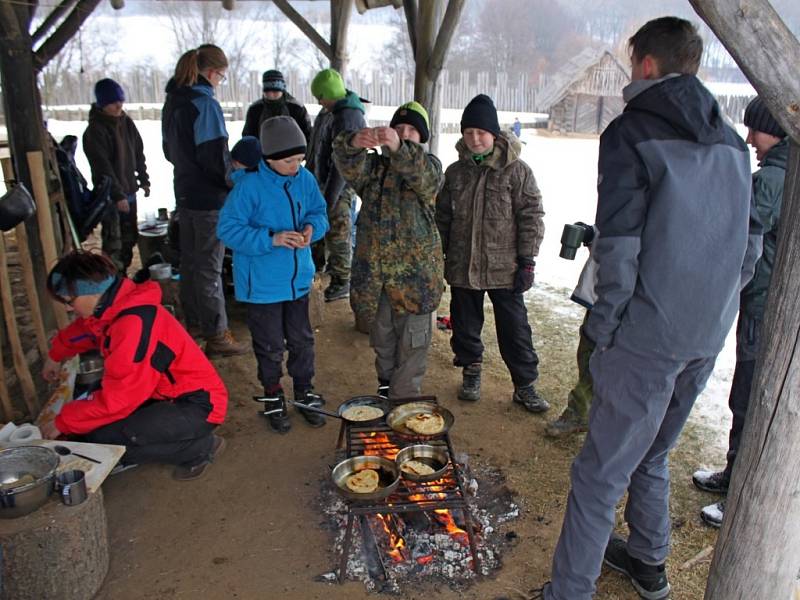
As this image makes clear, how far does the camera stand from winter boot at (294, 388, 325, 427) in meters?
3.95

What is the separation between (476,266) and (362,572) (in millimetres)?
1883

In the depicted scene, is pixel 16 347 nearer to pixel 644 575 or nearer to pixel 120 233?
pixel 120 233

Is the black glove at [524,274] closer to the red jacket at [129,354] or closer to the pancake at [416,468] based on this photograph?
the pancake at [416,468]

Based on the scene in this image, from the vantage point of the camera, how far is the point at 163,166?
44.9ft

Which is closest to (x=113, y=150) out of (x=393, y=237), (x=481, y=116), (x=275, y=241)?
(x=275, y=241)

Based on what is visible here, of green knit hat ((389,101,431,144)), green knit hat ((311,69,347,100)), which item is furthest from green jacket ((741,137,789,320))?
green knit hat ((311,69,347,100))

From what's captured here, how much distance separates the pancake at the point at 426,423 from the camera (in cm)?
317

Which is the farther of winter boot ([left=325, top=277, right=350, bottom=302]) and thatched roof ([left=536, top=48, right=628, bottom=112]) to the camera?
thatched roof ([left=536, top=48, right=628, bottom=112])

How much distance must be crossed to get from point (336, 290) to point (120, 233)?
2.31m

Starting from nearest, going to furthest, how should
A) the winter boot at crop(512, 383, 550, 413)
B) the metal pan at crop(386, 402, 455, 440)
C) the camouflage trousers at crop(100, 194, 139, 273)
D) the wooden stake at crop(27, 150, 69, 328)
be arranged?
the metal pan at crop(386, 402, 455, 440) → the wooden stake at crop(27, 150, 69, 328) → the winter boot at crop(512, 383, 550, 413) → the camouflage trousers at crop(100, 194, 139, 273)

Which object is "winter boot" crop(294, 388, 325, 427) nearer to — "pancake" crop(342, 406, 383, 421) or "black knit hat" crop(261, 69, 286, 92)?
"pancake" crop(342, 406, 383, 421)

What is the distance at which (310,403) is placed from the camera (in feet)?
13.2

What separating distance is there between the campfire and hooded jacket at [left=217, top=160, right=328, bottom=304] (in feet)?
3.33

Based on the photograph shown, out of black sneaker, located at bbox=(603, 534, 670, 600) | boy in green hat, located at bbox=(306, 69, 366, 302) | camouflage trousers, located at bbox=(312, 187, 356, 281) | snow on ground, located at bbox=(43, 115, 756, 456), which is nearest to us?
black sneaker, located at bbox=(603, 534, 670, 600)
